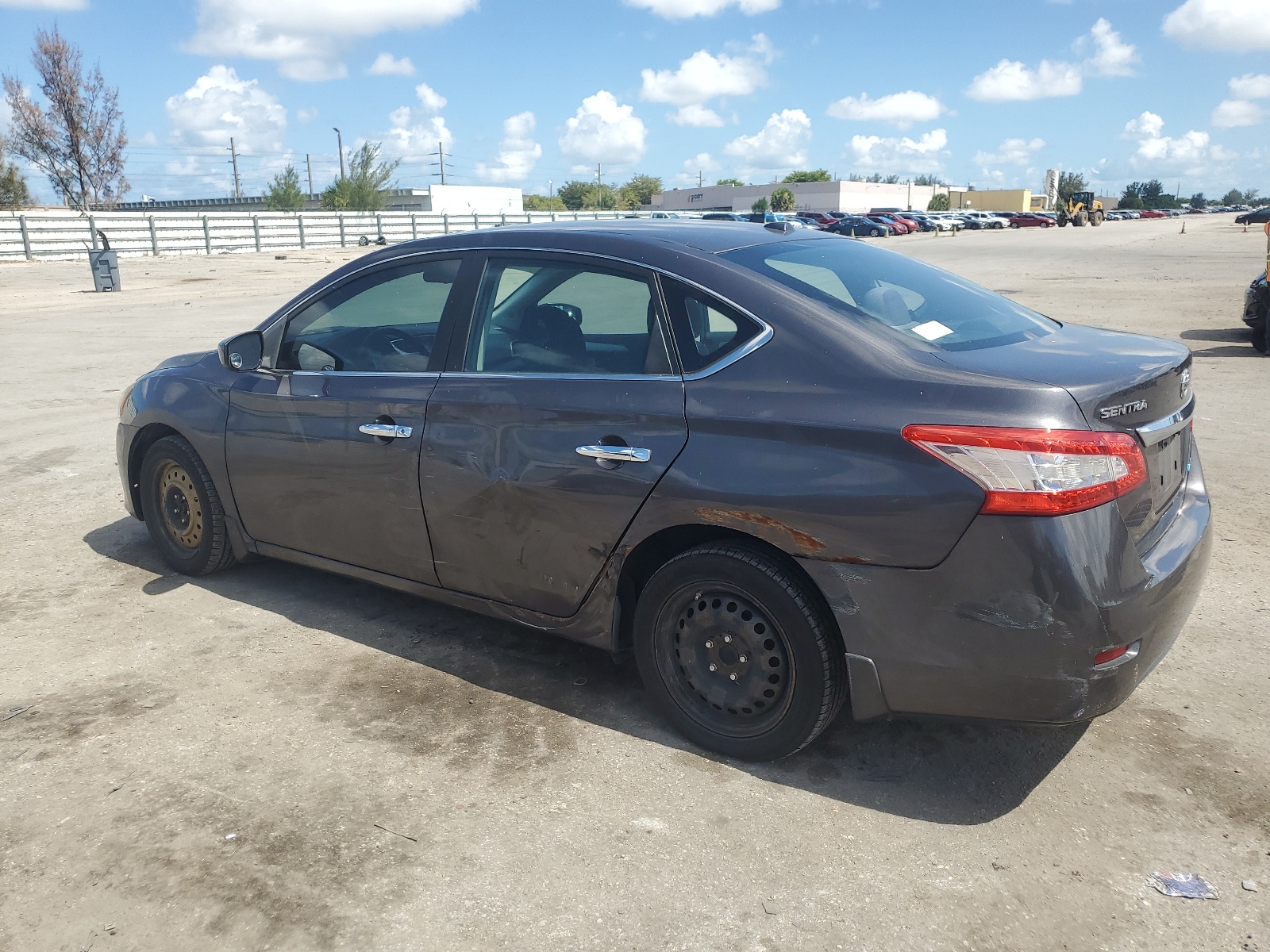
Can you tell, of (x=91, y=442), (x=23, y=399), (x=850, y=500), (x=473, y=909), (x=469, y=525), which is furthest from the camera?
(x=23, y=399)

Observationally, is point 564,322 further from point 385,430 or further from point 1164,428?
point 1164,428

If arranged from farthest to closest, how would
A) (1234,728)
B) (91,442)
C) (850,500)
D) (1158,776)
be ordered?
1. (91,442)
2. (1234,728)
3. (1158,776)
4. (850,500)

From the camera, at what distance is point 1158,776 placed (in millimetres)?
3168

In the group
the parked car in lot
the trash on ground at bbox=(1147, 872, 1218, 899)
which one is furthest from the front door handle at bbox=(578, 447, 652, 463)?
the parked car in lot

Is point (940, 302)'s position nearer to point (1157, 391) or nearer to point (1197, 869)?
point (1157, 391)

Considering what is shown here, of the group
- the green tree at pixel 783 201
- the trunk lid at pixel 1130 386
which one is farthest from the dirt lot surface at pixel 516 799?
the green tree at pixel 783 201

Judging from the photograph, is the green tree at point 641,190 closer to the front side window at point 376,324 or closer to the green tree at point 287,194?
the green tree at point 287,194

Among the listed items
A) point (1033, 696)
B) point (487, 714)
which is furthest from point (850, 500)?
point (487, 714)

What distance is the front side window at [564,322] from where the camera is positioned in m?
3.42

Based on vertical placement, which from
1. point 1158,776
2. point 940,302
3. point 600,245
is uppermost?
point 600,245

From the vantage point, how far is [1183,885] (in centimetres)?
265

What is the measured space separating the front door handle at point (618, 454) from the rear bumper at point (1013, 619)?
62 cm

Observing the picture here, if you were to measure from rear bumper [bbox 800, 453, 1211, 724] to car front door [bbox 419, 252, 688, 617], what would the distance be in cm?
73

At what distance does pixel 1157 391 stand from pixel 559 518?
1904 mm
